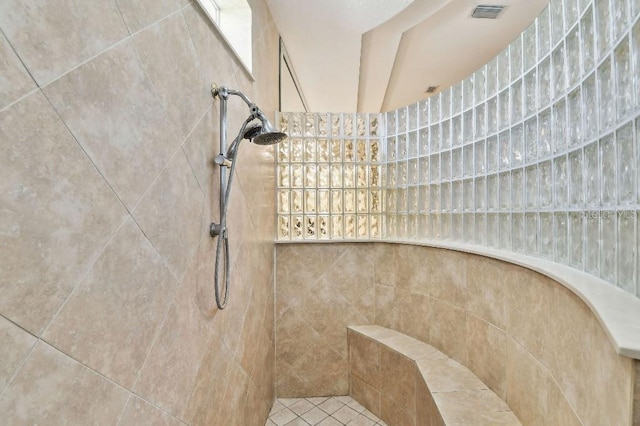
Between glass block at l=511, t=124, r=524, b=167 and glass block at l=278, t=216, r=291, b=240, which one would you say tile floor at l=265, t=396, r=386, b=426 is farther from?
glass block at l=511, t=124, r=524, b=167

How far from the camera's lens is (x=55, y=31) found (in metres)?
0.51

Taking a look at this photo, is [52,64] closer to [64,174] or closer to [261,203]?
[64,174]

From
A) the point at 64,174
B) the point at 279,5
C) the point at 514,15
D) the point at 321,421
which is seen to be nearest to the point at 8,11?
the point at 64,174

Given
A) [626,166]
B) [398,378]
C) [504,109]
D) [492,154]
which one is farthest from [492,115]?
[398,378]

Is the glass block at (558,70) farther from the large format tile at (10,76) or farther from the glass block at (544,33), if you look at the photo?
the large format tile at (10,76)

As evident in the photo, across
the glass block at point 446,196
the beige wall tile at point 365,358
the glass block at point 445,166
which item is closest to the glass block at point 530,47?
the glass block at point 445,166

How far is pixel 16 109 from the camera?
17.8 inches

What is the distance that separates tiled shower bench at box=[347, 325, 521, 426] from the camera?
128 cm

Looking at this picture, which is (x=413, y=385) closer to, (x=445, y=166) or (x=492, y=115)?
(x=445, y=166)

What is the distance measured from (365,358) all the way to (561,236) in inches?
56.0

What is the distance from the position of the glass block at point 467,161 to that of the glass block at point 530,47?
46cm

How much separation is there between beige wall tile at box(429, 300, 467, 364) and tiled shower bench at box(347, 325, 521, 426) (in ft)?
0.15

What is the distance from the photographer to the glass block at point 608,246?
826mm

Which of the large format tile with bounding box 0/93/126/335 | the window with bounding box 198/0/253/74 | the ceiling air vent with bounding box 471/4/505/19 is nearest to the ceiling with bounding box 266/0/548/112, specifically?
the ceiling air vent with bounding box 471/4/505/19
